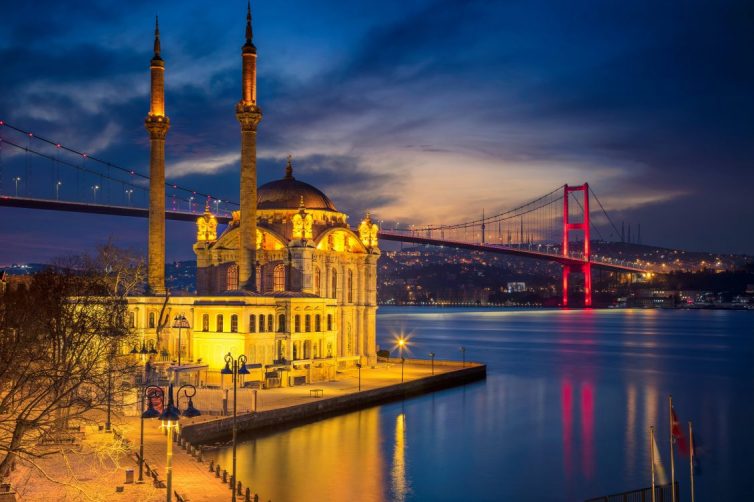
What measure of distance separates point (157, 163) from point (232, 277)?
7.80m

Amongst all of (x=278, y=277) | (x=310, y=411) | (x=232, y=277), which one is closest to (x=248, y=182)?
(x=278, y=277)

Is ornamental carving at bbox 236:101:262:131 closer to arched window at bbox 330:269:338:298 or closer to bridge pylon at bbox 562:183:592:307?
arched window at bbox 330:269:338:298

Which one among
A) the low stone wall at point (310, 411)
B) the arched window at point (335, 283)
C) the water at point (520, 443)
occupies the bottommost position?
the water at point (520, 443)

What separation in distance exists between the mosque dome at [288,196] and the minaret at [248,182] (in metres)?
5.60

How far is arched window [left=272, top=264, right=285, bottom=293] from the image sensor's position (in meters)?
47.9

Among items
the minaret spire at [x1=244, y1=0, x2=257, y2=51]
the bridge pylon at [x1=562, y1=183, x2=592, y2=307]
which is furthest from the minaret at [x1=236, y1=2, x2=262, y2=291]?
the bridge pylon at [x1=562, y1=183, x2=592, y2=307]

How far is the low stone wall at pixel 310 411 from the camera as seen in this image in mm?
29453

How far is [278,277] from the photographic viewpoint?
4803 cm

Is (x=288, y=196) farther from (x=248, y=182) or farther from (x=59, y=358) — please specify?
(x=59, y=358)

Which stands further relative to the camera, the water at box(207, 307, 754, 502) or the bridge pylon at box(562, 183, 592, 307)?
the bridge pylon at box(562, 183, 592, 307)

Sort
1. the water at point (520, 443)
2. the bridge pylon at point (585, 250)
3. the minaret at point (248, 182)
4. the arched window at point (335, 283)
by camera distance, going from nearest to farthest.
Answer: the water at point (520, 443)
the minaret at point (248, 182)
the arched window at point (335, 283)
the bridge pylon at point (585, 250)

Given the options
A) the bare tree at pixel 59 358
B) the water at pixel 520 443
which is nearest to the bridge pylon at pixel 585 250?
the water at pixel 520 443

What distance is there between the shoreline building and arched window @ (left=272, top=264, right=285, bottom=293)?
0.20 feet

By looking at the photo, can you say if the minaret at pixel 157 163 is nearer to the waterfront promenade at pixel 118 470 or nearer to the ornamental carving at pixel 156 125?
the ornamental carving at pixel 156 125
